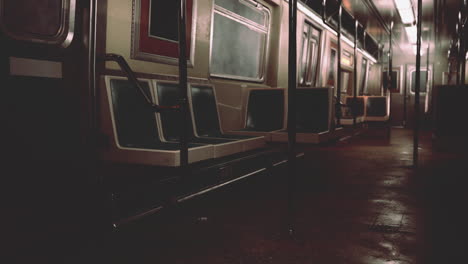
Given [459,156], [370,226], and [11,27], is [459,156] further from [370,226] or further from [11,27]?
[11,27]

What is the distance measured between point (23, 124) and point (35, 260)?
1.09 metres

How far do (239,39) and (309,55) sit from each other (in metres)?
3.37

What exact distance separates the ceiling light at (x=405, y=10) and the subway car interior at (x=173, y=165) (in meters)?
4.34

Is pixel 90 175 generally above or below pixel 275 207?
above

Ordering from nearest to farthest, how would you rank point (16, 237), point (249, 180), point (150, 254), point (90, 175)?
point (90, 175)
point (150, 254)
point (16, 237)
point (249, 180)

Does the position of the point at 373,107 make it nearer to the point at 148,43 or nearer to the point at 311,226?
the point at 148,43

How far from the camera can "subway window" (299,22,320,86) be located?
807 centimetres

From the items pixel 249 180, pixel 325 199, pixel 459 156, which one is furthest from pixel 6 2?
pixel 459 156

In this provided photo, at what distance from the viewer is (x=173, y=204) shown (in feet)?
7.63

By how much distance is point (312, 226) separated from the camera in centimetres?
222

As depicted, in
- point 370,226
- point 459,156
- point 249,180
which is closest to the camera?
point 370,226

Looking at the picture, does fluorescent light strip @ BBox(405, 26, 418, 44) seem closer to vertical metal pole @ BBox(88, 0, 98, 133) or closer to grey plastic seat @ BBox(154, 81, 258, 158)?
grey plastic seat @ BBox(154, 81, 258, 158)

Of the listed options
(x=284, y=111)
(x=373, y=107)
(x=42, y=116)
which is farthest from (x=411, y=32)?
(x=42, y=116)

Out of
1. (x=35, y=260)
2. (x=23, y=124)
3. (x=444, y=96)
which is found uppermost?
(x=444, y=96)
